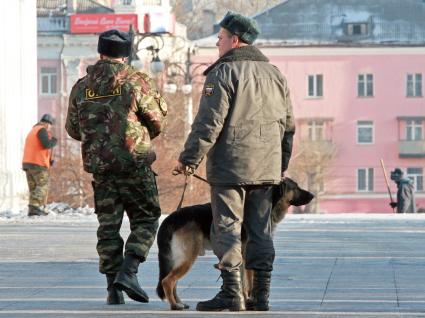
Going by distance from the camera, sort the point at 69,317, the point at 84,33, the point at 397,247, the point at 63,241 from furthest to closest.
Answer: the point at 84,33
the point at 63,241
the point at 397,247
the point at 69,317

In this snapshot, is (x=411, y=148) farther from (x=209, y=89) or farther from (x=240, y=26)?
(x=209, y=89)

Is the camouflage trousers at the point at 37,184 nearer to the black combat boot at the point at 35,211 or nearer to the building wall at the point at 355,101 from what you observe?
the black combat boot at the point at 35,211

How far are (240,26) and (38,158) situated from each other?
662 inches

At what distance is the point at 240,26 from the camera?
1066cm

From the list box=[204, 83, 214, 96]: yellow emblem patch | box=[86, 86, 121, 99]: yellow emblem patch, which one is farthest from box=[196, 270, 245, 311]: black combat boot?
box=[86, 86, 121, 99]: yellow emblem patch

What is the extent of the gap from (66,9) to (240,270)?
76448 mm

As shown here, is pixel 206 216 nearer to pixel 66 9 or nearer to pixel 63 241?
pixel 63 241

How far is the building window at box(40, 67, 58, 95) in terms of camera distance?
281 feet

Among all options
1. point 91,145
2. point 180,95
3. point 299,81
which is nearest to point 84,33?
point 299,81

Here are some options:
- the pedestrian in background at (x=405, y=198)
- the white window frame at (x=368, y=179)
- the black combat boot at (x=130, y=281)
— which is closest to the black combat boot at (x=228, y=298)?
the black combat boot at (x=130, y=281)

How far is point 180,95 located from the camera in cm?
5250

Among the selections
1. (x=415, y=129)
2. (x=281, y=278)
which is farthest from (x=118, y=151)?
(x=415, y=129)

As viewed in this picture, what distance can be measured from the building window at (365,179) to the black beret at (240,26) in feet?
268

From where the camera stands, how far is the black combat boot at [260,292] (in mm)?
10453
